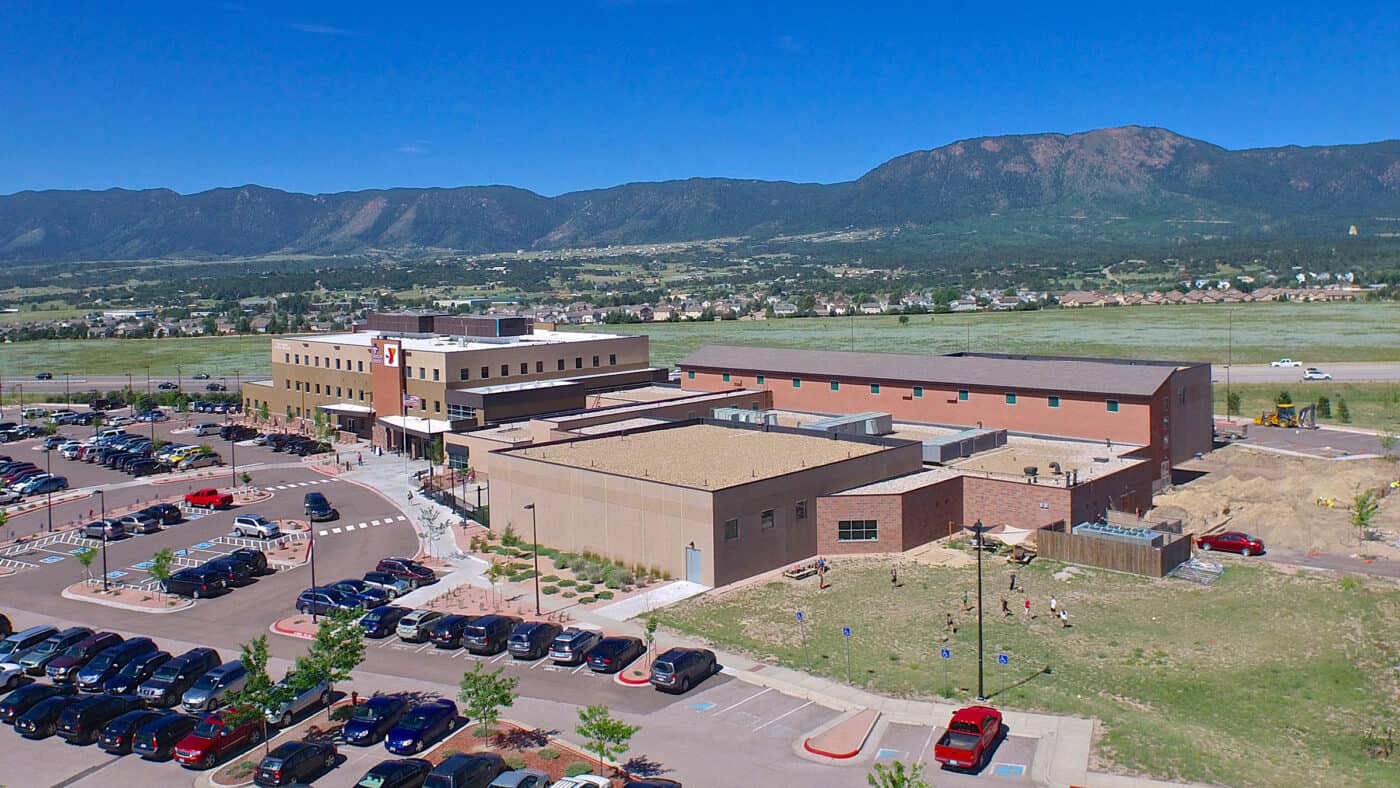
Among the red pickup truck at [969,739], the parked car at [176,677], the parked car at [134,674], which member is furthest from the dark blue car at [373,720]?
the red pickup truck at [969,739]

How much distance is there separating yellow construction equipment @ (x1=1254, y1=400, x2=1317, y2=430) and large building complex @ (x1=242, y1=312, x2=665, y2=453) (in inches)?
1833

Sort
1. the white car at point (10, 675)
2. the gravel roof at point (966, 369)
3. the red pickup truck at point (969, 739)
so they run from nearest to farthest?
the red pickup truck at point (969, 739) < the white car at point (10, 675) < the gravel roof at point (966, 369)

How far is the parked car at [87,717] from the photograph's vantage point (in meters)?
29.6

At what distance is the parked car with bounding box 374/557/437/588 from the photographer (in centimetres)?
4428

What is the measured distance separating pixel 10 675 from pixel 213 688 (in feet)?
25.4

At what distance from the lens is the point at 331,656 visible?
30.2m

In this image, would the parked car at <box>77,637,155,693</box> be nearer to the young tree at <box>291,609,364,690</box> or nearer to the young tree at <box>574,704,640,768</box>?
the young tree at <box>291,609,364,690</box>

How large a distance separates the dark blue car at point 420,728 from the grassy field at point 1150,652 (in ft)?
33.1

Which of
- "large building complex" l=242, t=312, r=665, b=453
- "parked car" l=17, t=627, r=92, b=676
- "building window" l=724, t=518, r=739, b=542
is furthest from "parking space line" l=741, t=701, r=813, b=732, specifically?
"large building complex" l=242, t=312, r=665, b=453

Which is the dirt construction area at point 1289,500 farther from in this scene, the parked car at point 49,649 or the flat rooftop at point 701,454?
the parked car at point 49,649

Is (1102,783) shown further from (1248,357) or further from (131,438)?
Answer: (1248,357)

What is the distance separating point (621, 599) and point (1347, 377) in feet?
304

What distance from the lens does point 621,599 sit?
138 ft

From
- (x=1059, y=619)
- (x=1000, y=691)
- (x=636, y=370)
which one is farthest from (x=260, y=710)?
(x=636, y=370)
